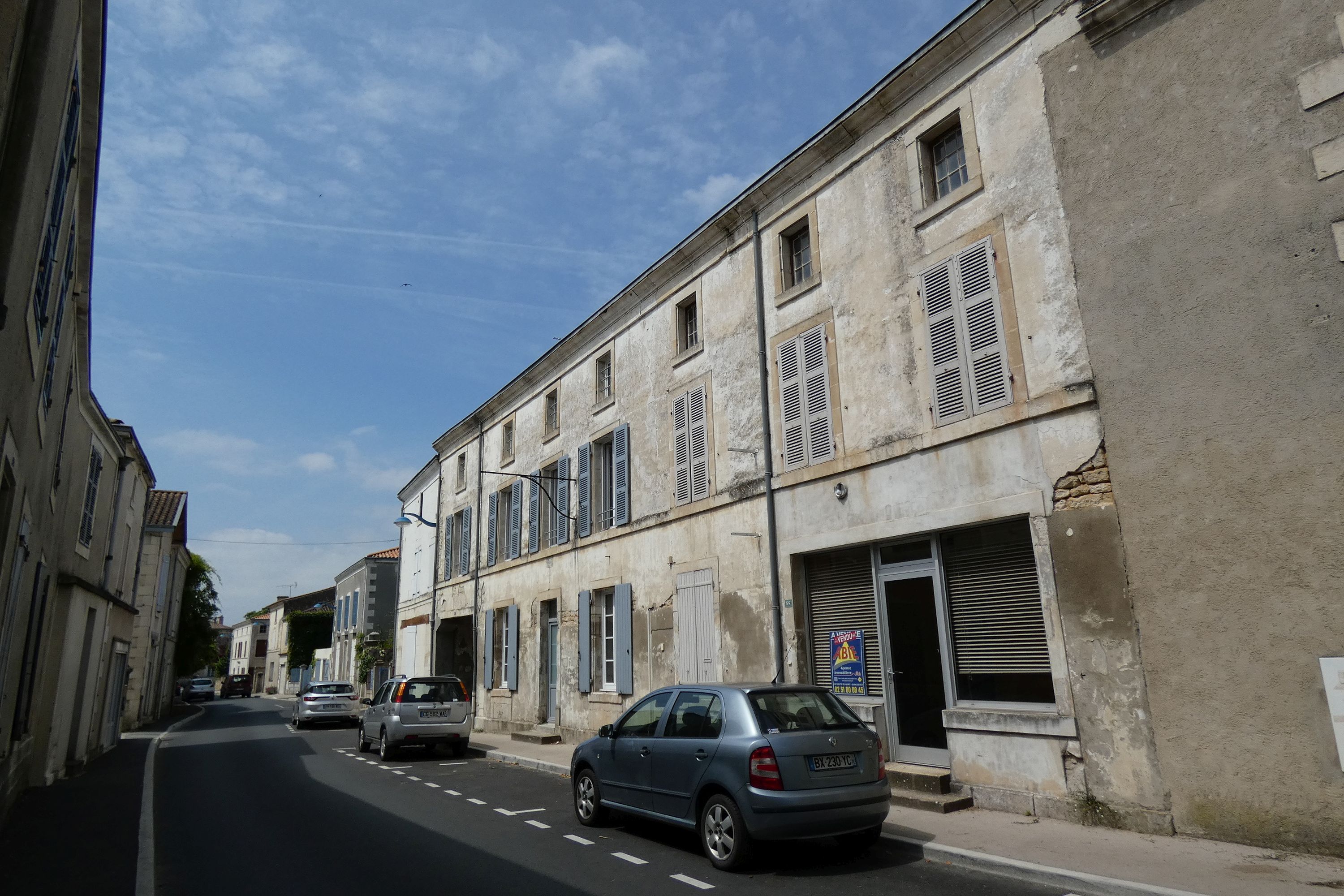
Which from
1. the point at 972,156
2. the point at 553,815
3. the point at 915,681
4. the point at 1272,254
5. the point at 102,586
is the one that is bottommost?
the point at 553,815

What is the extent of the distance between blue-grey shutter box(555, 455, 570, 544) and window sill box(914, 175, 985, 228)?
10.1 metres

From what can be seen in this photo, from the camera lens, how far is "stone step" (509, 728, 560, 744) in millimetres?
16359

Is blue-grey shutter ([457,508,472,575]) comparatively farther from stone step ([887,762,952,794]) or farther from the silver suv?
stone step ([887,762,952,794])

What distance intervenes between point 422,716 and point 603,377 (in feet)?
25.5

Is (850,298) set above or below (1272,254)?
above

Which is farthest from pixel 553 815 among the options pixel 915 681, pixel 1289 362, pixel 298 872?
pixel 1289 362

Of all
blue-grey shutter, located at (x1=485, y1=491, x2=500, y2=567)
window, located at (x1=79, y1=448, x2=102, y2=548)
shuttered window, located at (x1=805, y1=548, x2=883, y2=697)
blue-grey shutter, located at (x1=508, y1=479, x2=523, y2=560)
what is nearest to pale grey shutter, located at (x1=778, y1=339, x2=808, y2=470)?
shuttered window, located at (x1=805, y1=548, x2=883, y2=697)

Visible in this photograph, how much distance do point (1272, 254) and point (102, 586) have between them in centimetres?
2013

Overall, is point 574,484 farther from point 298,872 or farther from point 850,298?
point 298,872

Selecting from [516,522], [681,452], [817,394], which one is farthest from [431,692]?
[817,394]

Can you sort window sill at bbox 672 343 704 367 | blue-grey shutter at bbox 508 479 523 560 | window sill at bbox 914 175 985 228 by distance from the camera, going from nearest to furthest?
window sill at bbox 914 175 985 228
window sill at bbox 672 343 704 367
blue-grey shutter at bbox 508 479 523 560

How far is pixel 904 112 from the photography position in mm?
10422

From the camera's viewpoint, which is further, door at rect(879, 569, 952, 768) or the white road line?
door at rect(879, 569, 952, 768)

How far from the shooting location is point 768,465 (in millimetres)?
11617
